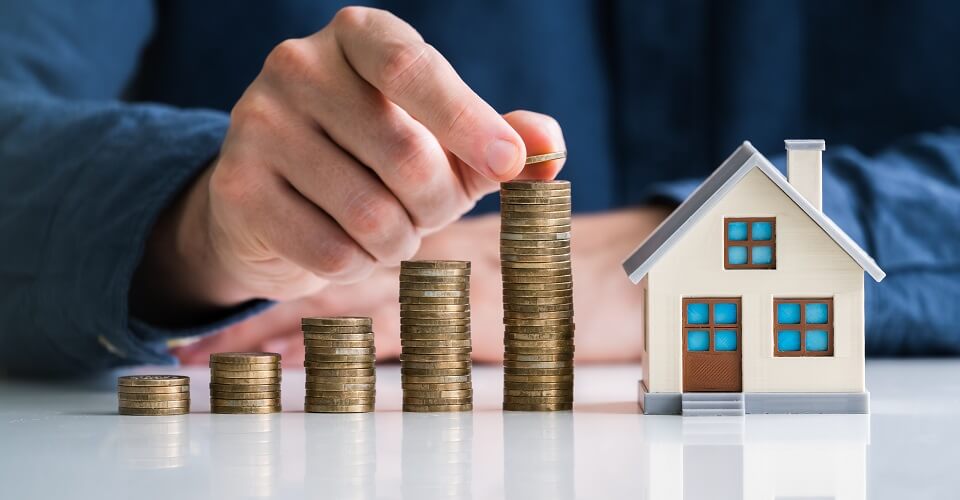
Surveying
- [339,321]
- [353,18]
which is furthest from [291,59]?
[339,321]

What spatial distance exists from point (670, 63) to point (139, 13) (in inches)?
41.9

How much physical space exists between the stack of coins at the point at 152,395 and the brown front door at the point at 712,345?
53 centimetres

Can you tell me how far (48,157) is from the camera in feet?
5.30

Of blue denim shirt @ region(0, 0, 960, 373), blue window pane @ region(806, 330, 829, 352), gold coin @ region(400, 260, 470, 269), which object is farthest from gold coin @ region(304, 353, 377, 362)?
blue denim shirt @ region(0, 0, 960, 373)

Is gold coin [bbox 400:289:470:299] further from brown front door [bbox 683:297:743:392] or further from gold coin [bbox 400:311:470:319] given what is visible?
brown front door [bbox 683:297:743:392]

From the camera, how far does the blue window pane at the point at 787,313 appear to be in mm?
1184

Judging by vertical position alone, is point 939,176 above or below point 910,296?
above

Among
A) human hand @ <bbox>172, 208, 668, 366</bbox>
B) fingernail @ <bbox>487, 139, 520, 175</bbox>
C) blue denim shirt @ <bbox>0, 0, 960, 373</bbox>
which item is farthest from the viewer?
blue denim shirt @ <bbox>0, 0, 960, 373</bbox>

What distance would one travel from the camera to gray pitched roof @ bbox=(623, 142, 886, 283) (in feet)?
3.78

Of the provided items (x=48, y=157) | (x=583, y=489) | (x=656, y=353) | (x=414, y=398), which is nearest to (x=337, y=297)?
(x=48, y=157)

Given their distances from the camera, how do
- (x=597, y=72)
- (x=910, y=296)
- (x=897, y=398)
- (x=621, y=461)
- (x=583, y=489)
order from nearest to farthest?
(x=583, y=489) < (x=621, y=461) < (x=897, y=398) < (x=910, y=296) < (x=597, y=72)

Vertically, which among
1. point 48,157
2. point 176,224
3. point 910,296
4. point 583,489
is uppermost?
point 48,157

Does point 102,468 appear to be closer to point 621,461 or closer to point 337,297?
point 621,461

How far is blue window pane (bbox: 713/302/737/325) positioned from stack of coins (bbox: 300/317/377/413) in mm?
365
